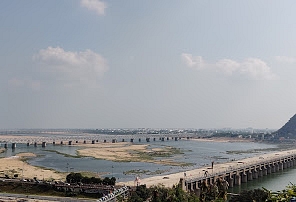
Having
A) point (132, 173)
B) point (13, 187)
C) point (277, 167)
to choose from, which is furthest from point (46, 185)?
point (277, 167)

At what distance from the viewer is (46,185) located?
52781 millimetres

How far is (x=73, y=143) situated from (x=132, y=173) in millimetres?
116490

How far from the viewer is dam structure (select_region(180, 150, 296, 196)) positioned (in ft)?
201

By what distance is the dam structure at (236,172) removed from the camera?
61225mm

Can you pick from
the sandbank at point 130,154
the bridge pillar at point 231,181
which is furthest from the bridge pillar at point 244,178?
the sandbank at point 130,154

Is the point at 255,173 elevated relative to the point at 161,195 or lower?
lower

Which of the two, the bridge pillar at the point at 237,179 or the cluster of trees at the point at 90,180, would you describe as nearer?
the cluster of trees at the point at 90,180

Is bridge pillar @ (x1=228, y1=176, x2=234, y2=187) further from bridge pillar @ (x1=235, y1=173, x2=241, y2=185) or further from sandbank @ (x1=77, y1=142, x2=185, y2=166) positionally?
sandbank @ (x1=77, y1=142, x2=185, y2=166)

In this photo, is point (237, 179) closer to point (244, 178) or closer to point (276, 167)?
point (244, 178)

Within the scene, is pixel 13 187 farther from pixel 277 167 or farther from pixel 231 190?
pixel 277 167


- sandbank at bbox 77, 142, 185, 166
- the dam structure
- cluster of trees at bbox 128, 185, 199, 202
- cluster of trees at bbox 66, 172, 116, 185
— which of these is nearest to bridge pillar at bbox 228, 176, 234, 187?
the dam structure

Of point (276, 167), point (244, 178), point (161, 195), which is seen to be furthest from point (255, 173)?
point (161, 195)

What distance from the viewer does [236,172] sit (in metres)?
76.9

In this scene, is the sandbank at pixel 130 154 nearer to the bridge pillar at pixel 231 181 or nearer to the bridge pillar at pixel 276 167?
the bridge pillar at pixel 231 181
